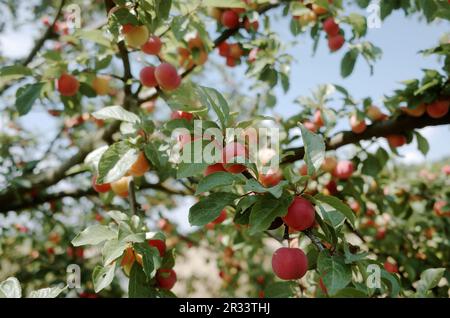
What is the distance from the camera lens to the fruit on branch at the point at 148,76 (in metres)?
1.64

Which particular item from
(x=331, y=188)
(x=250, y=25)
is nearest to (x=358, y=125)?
(x=331, y=188)

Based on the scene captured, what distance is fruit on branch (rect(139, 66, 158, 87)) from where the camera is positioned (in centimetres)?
164

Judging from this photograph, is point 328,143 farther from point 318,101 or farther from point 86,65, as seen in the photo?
point 86,65

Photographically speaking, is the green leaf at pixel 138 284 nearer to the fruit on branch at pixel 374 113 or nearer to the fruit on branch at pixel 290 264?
the fruit on branch at pixel 290 264

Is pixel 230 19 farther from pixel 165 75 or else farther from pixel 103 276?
pixel 103 276

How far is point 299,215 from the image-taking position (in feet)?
2.85

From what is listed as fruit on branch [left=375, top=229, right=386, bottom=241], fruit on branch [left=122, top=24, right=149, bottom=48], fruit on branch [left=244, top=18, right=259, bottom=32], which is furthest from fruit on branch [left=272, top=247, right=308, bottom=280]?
fruit on branch [left=375, top=229, right=386, bottom=241]

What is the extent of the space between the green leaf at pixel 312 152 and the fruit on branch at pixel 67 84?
126 centimetres

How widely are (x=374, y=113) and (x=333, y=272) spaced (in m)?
1.24

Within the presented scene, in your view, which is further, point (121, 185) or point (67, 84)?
point (67, 84)

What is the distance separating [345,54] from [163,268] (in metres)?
1.35

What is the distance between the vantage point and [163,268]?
4.23ft
